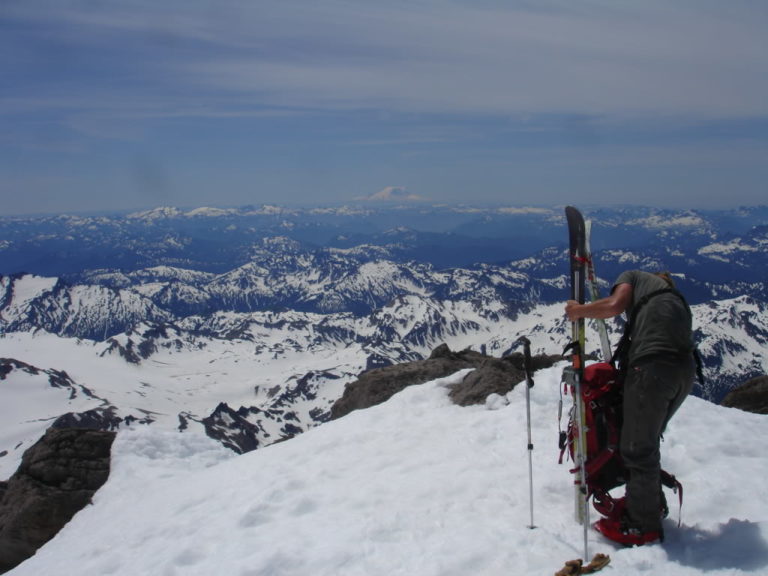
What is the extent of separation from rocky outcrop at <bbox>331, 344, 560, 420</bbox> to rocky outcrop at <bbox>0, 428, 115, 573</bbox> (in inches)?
445

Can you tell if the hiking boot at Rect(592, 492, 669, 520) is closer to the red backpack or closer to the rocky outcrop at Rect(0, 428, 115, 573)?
the red backpack

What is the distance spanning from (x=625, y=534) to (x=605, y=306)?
3442 millimetres

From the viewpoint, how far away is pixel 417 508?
9.76 meters

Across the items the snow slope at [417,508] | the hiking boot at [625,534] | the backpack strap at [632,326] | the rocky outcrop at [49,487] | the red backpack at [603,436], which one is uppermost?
the backpack strap at [632,326]


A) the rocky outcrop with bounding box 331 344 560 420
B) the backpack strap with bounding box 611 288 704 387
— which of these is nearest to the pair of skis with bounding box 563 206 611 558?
the backpack strap with bounding box 611 288 704 387

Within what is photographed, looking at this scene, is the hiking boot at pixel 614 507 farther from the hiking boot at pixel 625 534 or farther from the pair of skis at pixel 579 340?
the pair of skis at pixel 579 340

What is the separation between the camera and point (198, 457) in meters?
20.3

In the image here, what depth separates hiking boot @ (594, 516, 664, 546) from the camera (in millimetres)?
7648

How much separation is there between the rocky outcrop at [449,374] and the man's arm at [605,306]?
8764 mm

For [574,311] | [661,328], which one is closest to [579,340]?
[574,311]

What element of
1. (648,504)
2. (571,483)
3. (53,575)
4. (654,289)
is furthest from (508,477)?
(53,575)

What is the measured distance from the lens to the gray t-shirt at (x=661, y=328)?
24.4 ft

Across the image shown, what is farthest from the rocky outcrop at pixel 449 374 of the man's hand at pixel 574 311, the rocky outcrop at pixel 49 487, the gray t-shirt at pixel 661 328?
the rocky outcrop at pixel 49 487

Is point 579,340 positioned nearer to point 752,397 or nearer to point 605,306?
point 605,306
